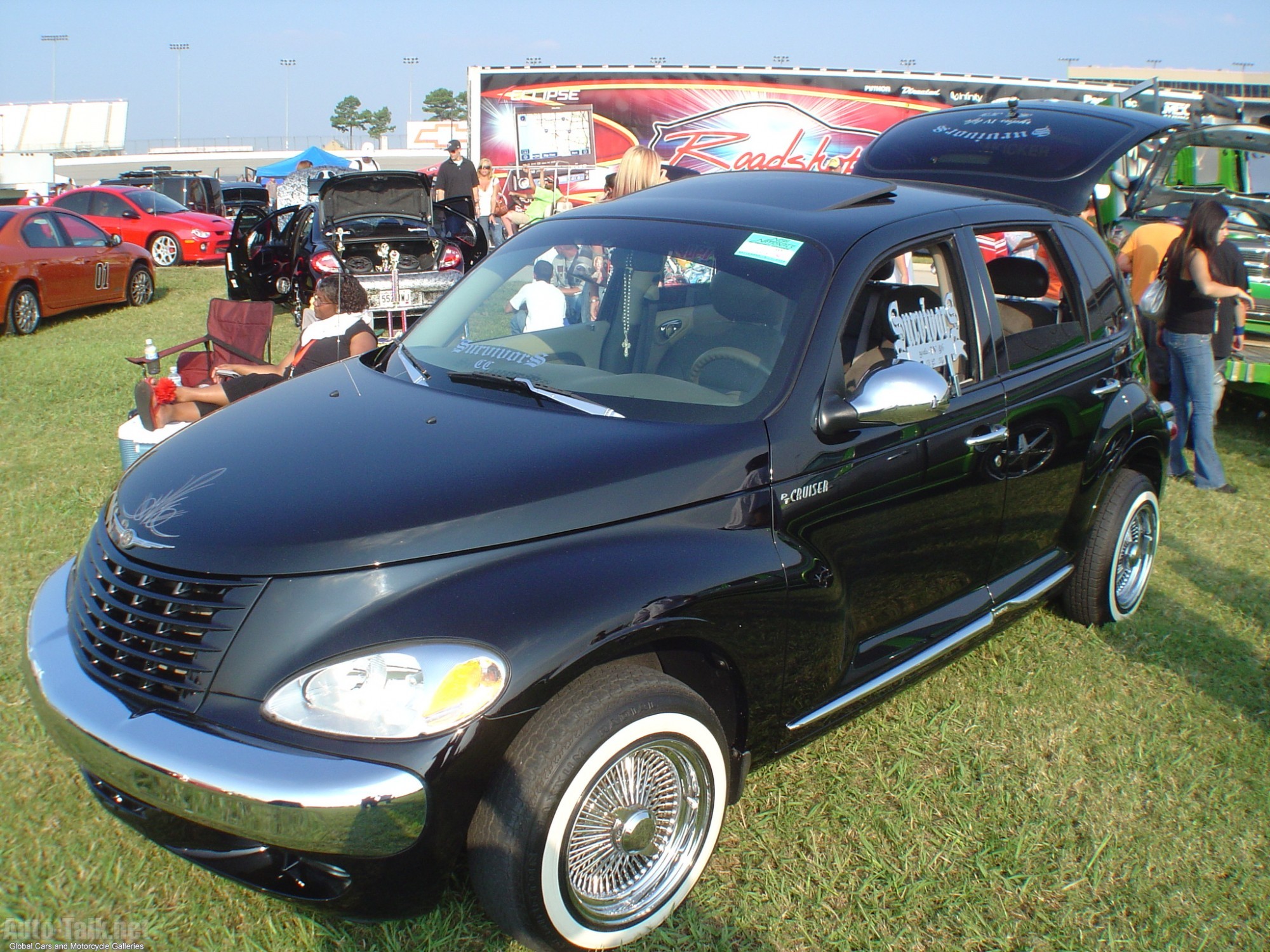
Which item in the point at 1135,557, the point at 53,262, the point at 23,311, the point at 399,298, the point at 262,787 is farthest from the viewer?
the point at 53,262

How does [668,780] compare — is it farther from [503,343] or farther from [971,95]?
[971,95]

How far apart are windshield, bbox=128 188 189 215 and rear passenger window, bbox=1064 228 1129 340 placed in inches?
759

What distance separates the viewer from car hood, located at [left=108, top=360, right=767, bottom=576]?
2283 millimetres

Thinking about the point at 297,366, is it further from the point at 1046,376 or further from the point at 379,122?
the point at 379,122

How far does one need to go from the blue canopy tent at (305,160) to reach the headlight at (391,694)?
109 feet

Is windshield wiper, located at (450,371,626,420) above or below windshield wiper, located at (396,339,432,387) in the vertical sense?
below

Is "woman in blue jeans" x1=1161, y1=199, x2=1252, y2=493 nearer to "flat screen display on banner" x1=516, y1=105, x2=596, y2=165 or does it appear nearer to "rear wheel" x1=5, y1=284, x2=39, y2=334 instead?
"rear wheel" x1=5, y1=284, x2=39, y2=334

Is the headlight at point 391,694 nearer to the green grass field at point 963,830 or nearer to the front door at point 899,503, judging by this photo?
the green grass field at point 963,830

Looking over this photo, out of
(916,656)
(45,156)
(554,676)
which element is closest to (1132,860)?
(916,656)

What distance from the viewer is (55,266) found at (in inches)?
467

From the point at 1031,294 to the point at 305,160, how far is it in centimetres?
3327

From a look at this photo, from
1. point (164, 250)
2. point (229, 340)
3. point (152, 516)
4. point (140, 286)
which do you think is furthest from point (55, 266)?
point (152, 516)

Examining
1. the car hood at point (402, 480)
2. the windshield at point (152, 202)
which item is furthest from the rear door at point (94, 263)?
the car hood at point (402, 480)
